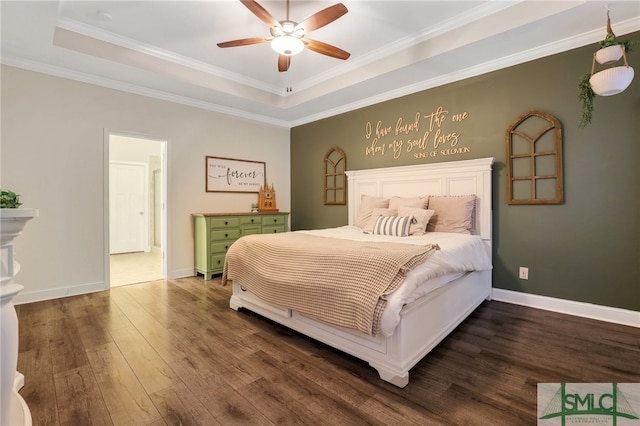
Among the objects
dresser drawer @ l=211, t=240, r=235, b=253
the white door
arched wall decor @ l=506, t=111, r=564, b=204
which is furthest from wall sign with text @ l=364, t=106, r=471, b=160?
the white door

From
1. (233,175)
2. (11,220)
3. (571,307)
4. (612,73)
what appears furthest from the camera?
(233,175)

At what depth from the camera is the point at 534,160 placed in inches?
118

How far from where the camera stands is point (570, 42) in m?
2.78

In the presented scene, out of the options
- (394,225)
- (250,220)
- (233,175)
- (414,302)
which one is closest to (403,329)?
(414,302)

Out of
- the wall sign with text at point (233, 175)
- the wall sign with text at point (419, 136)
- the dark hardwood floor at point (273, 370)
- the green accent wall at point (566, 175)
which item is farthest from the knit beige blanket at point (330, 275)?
the wall sign with text at point (233, 175)

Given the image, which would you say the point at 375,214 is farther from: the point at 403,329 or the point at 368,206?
the point at 403,329

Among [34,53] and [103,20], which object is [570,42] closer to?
[103,20]

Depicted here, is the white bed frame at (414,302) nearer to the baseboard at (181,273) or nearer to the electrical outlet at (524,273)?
the electrical outlet at (524,273)

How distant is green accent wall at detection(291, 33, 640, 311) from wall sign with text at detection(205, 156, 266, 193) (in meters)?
2.68

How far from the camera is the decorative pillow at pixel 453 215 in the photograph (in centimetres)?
315

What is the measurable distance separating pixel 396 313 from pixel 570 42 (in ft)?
10.0

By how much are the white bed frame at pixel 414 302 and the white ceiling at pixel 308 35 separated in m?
1.12

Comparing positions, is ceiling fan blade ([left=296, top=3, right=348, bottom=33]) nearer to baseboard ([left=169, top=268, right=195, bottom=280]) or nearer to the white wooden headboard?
the white wooden headboard

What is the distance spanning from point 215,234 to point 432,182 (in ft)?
9.78
